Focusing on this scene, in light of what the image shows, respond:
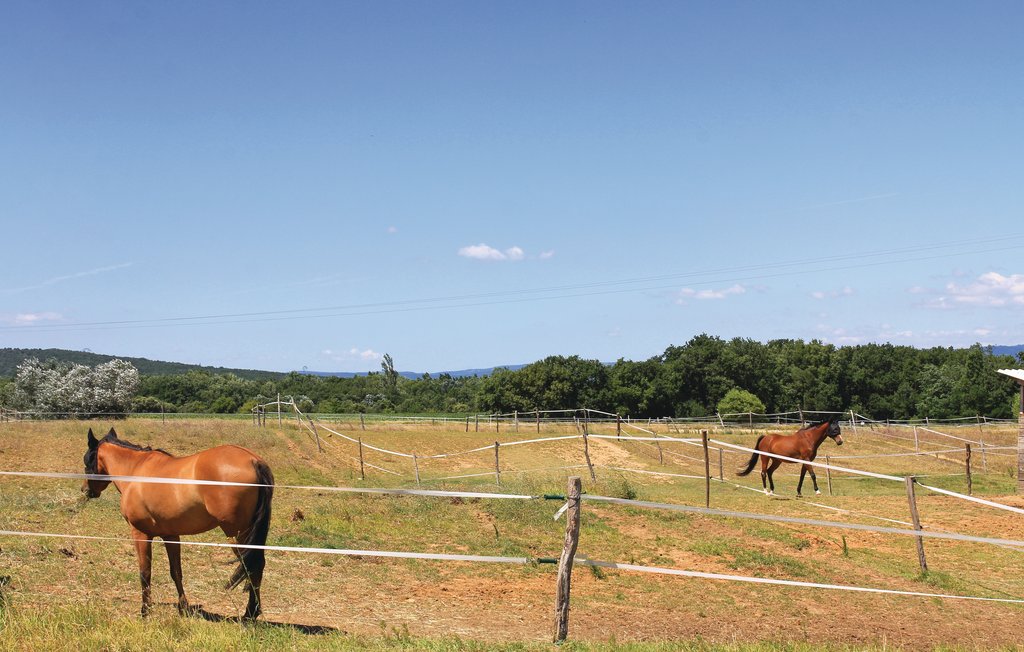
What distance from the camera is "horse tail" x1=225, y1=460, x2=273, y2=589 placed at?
7691 mm

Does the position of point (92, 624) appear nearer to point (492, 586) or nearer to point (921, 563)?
point (492, 586)

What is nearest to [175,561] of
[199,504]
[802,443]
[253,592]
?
[199,504]

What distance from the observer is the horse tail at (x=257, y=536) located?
25.2 ft

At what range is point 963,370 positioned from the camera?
7975 centimetres

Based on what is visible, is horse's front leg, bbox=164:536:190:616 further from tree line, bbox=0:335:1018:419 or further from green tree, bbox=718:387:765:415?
green tree, bbox=718:387:765:415

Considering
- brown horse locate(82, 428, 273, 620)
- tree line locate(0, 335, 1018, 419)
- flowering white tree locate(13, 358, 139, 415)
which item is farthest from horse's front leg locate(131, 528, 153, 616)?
tree line locate(0, 335, 1018, 419)

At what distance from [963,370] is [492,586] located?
83064 mm

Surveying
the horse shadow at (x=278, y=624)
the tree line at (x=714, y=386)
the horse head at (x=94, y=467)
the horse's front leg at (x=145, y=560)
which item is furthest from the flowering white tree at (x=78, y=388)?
the horse shadow at (x=278, y=624)

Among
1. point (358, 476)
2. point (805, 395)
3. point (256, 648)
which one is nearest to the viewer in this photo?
point (256, 648)

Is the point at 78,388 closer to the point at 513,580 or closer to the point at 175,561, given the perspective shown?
the point at 513,580

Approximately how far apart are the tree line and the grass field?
58.2m

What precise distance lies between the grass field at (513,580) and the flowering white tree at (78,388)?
102ft

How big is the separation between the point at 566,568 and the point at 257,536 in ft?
10.5

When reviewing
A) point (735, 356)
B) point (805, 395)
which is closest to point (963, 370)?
point (805, 395)
